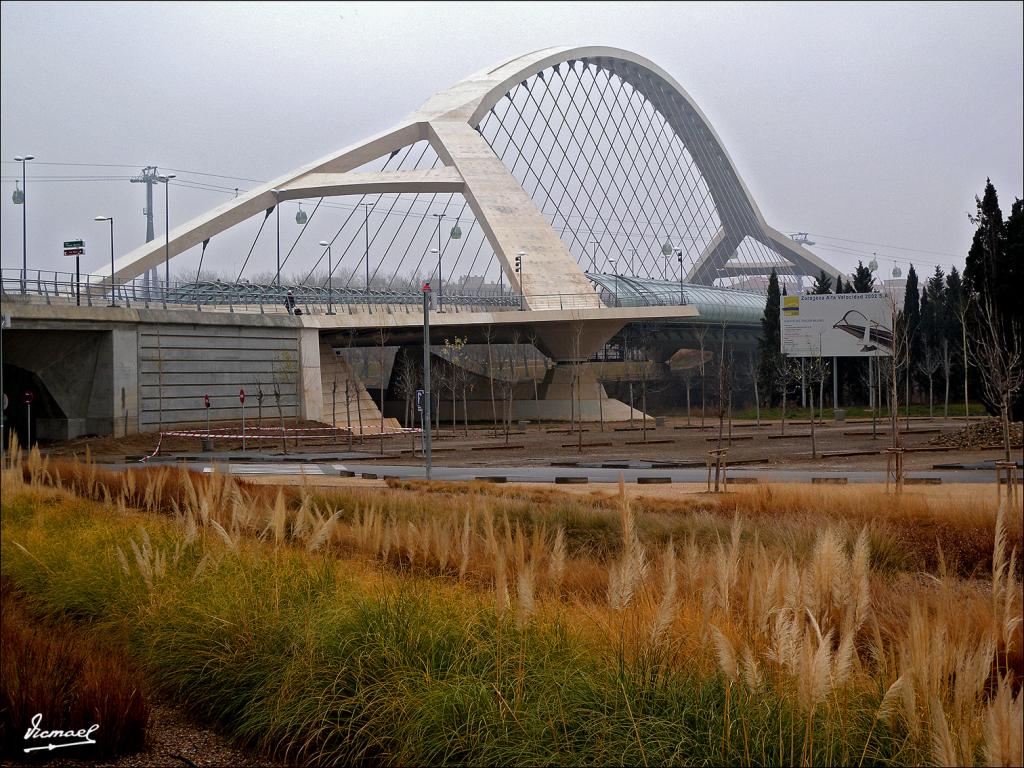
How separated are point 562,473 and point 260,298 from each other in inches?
1198

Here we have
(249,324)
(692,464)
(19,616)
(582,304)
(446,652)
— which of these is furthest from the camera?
(582,304)

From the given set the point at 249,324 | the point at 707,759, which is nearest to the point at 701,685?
the point at 707,759

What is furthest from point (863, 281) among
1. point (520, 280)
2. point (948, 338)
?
point (520, 280)

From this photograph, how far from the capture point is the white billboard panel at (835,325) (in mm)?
56594

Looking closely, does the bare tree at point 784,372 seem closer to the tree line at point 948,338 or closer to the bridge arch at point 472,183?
the tree line at point 948,338

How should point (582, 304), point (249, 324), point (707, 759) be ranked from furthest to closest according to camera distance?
point (582, 304), point (249, 324), point (707, 759)

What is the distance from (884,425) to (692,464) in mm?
24799

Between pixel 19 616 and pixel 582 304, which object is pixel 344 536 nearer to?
pixel 19 616

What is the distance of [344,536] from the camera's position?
1190 centimetres

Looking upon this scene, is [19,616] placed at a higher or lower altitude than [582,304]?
lower

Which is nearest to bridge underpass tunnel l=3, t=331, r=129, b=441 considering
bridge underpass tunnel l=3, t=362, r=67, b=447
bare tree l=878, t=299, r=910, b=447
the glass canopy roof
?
bridge underpass tunnel l=3, t=362, r=67, b=447

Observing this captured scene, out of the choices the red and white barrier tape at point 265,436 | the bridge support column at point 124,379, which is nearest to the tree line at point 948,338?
the red and white barrier tape at point 265,436

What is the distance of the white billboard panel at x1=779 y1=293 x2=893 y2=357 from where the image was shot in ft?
186

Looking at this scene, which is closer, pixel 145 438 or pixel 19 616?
pixel 19 616
